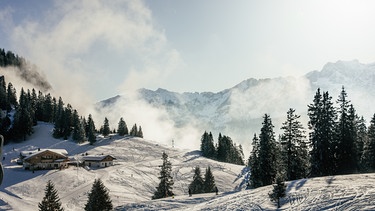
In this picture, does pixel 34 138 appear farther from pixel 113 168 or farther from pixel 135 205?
pixel 135 205

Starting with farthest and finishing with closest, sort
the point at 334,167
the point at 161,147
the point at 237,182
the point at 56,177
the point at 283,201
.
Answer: the point at 161,147 < the point at 237,182 < the point at 56,177 < the point at 334,167 < the point at 283,201

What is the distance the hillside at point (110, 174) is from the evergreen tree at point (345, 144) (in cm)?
3855

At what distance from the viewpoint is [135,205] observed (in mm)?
40094

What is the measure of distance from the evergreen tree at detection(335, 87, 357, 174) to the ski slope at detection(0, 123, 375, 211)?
1672cm

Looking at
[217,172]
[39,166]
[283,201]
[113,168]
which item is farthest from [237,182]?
[283,201]

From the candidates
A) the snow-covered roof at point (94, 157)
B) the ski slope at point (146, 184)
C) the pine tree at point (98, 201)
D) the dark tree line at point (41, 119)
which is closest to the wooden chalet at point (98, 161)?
the snow-covered roof at point (94, 157)

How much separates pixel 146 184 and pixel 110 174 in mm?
10978

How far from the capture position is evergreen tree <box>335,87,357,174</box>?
159 feet

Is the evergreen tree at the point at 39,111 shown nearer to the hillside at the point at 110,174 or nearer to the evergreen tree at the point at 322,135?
the hillside at the point at 110,174

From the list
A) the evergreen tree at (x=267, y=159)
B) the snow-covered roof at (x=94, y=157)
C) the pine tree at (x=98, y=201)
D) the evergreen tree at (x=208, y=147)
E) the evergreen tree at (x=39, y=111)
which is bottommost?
the pine tree at (x=98, y=201)

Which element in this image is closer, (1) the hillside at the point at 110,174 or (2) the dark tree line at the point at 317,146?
(2) the dark tree line at the point at 317,146

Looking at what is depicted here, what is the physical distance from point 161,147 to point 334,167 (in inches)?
3546

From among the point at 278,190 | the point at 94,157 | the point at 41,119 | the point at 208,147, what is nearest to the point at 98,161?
the point at 94,157

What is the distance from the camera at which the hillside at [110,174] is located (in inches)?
2576
